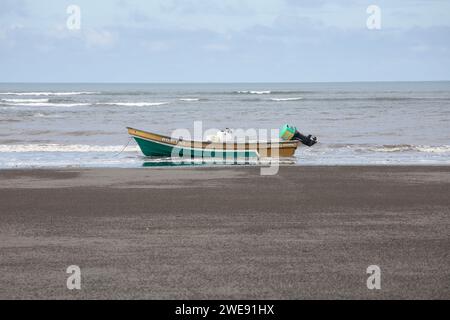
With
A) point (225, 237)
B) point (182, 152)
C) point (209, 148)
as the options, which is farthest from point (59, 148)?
point (225, 237)

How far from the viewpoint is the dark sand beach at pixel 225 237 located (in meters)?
6.86

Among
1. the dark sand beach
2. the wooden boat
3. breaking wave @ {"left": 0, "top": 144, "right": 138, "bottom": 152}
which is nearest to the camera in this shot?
the dark sand beach

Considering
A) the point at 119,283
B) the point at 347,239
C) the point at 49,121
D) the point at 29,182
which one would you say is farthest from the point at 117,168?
the point at 49,121

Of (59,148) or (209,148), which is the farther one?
(59,148)

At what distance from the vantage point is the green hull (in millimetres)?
21391

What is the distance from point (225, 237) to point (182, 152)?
13.2m

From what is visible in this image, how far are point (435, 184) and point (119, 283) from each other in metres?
9.16

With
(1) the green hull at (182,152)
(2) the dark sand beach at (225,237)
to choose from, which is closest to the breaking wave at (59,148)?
(1) the green hull at (182,152)

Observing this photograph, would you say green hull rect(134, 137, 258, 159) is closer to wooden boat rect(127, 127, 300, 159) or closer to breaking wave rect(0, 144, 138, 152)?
wooden boat rect(127, 127, 300, 159)

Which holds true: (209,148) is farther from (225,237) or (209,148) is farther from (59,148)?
(225,237)

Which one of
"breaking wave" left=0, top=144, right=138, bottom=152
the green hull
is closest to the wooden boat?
the green hull

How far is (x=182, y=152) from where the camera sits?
2212cm

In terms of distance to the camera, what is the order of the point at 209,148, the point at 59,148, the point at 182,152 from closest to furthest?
the point at 209,148, the point at 182,152, the point at 59,148

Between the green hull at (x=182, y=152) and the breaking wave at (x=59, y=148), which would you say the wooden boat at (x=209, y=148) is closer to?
the green hull at (x=182, y=152)
